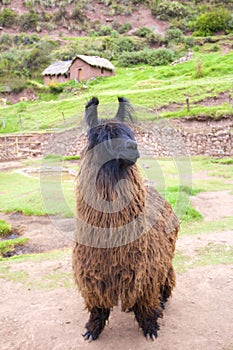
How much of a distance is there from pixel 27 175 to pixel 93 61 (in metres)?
25.2

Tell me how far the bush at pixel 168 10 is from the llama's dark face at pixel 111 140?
71.0 m

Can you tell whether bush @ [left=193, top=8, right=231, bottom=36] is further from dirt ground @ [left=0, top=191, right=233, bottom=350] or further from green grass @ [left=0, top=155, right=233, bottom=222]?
dirt ground @ [left=0, top=191, right=233, bottom=350]

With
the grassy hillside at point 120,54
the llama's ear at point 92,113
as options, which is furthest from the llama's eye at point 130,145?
the grassy hillside at point 120,54

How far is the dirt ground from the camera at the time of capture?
3.16 meters

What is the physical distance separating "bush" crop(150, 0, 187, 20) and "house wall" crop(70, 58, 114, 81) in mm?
37788

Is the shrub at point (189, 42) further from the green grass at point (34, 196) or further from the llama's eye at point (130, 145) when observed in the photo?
the llama's eye at point (130, 145)

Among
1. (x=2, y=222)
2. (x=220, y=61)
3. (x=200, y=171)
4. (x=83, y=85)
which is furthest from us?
(x=83, y=85)

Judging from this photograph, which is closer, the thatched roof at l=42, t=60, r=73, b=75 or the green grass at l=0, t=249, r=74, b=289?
the green grass at l=0, t=249, r=74, b=289

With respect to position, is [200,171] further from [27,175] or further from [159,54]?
[159,54]

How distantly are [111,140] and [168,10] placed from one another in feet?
242

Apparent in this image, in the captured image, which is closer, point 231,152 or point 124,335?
point 124,335

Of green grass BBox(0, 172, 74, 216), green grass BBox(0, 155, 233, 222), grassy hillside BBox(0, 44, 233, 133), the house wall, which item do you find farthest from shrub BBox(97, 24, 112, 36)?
green grass BBox(0, 172, 74, 216)

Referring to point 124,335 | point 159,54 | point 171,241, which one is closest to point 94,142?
point 171,241

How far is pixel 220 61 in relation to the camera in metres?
30.7
